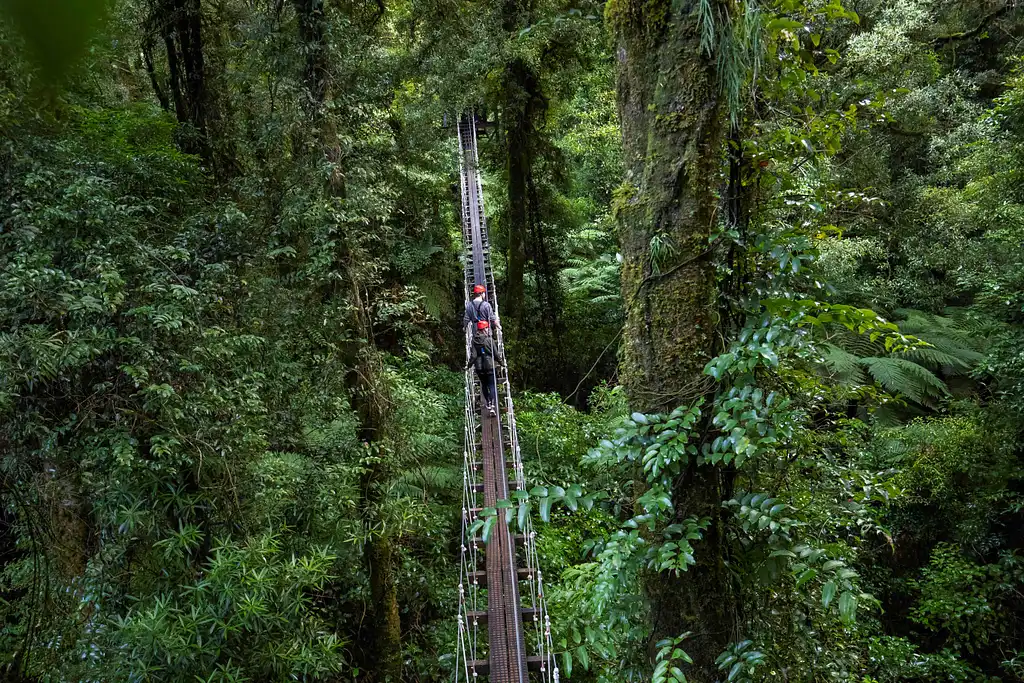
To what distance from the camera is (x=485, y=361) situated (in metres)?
4.67

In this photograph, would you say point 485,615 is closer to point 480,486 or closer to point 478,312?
point 480,486

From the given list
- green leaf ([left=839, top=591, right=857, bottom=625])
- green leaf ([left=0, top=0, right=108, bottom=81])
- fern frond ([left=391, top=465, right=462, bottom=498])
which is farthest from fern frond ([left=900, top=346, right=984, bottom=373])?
green leaf ([left=0, top=0, right=108, bottom=81])

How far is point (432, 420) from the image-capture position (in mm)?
5164

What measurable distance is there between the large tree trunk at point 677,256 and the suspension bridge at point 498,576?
0.43 metres

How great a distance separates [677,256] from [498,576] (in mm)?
2749

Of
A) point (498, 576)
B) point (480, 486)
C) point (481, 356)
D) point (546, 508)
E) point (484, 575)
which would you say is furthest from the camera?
point (481, 356)

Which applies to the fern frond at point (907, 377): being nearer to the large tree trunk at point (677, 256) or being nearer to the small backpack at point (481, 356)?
the small backpack at point (481, 356)

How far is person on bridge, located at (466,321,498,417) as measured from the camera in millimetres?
4504

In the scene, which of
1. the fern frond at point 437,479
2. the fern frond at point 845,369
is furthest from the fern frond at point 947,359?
the fern frond at point 437,479

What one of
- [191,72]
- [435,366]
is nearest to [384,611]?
[191,72]

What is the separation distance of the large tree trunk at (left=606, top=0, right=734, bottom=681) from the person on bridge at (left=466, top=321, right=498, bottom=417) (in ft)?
10.0

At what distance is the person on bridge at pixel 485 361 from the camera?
4504 millimetres

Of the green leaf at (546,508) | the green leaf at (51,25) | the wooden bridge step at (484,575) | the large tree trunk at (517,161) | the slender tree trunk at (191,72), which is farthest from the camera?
the large tree trunk at (517,161)

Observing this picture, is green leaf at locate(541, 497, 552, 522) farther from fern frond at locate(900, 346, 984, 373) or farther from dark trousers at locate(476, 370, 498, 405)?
fern frond at locate(900, 346, 984, 373)
